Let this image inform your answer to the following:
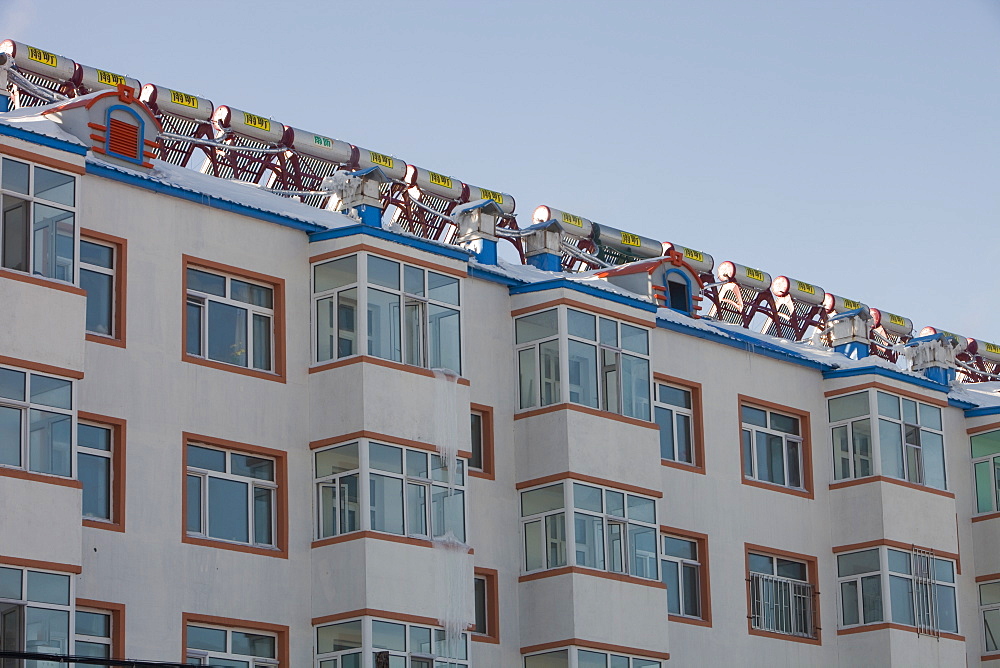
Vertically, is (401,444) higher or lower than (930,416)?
lower

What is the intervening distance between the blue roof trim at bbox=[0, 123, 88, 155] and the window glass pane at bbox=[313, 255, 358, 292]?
5.23 meters

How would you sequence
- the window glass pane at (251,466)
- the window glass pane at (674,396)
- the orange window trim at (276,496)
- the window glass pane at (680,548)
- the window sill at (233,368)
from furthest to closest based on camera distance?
the window glass pane at (674,396)
the window glass pane at (680,548)
the window glass pane at (251,466)
the window sill at (233,368)
the orange window trim at (276,496)

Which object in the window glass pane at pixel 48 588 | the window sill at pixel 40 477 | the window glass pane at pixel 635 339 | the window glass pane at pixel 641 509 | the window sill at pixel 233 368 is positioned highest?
the window glass pane at pixel 635 339

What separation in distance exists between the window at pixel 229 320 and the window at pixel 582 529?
586cm

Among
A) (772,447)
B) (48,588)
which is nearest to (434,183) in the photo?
(772,447)

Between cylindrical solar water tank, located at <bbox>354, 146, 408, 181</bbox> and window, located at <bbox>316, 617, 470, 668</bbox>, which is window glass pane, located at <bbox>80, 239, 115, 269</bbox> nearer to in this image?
window, located at <bbox>316, 617, 470, 668</bbox>

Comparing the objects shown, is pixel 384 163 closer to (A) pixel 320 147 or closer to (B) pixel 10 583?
(A) pixel 320 147

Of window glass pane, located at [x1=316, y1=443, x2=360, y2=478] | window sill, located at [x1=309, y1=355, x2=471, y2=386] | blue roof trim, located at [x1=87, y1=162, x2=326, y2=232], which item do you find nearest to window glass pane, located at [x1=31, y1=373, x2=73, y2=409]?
blue roof trim, located at [x1=87, y1=162, x2=326, y2=232]

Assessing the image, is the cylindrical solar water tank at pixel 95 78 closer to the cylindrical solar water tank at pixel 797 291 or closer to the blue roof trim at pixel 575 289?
the blue roof trim at pixel 575 289

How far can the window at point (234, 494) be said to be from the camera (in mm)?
31375

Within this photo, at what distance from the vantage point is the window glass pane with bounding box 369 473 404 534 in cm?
3231

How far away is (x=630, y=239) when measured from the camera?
50.1 meters

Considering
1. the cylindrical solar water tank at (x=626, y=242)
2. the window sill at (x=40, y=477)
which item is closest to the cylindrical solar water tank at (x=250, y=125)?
the cylindrical solar water tank at (x=626, y=242)

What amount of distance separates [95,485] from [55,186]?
4.49 metres
